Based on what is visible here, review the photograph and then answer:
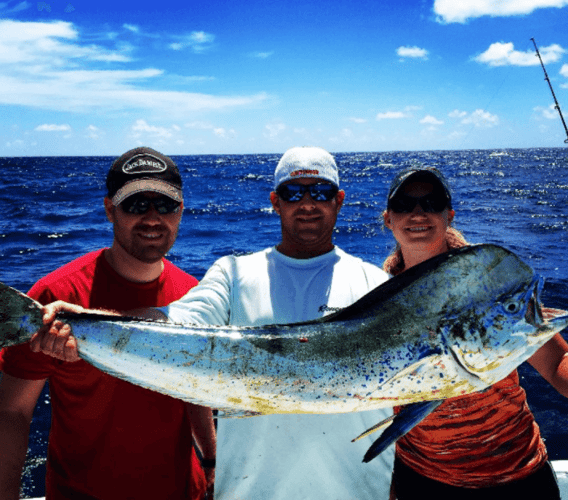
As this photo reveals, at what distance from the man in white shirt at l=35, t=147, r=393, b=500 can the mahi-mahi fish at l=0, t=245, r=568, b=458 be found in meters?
0.47

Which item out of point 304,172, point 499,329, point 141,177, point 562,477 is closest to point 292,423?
point 499,329

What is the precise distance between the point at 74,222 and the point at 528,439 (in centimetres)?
2138

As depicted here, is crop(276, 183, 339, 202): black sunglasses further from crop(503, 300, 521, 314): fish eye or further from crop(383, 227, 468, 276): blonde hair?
crop(503, 300, 521, 314): fish eye

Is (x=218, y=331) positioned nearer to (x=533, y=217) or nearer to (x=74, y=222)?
(x=74, y=222)

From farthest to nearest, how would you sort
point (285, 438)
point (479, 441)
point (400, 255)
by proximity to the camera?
point (400, 255) → point (285, 438) → point (479, 441)

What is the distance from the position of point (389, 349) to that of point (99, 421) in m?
1.63

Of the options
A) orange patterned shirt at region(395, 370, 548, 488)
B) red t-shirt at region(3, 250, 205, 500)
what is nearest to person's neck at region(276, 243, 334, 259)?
red t-shirt at region(3, 250, 205, 500)

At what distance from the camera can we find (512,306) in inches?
60.9

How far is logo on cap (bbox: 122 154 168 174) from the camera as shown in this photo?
2.59 meters

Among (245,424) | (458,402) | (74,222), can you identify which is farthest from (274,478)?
(74,222)

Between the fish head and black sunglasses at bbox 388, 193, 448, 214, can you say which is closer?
the fish head

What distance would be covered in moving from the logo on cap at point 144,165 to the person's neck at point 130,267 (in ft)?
1.36

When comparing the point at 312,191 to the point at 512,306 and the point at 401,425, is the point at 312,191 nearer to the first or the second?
the point at 512,306

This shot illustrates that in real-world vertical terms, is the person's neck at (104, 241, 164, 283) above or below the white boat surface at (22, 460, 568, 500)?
above
